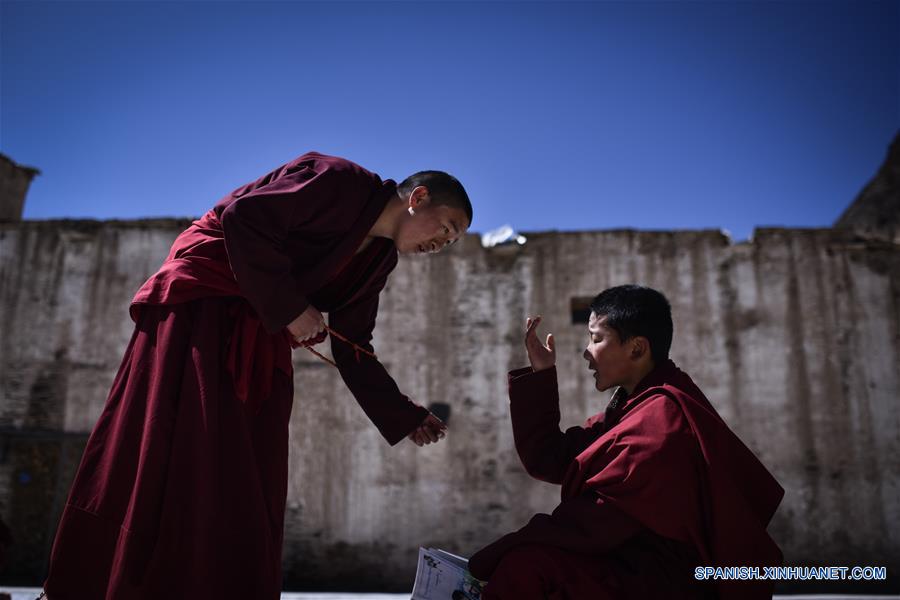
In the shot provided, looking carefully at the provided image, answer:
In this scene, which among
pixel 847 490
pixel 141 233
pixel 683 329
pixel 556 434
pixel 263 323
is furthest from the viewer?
pixel 141 233

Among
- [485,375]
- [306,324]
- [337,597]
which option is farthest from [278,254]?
[485,375]

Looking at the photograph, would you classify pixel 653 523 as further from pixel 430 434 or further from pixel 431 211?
pixel 431 211

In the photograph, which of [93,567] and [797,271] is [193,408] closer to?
[93,567]

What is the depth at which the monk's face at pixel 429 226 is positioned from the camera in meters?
2.32

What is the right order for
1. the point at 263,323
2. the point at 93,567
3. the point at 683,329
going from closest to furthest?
the point at 93,567 < the point at 263,323 < the point at 683,329

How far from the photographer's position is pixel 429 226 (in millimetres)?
2326

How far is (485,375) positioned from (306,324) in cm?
525

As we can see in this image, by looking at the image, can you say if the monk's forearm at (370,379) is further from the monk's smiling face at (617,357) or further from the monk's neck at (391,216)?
the monk's smiling face at (617,357)

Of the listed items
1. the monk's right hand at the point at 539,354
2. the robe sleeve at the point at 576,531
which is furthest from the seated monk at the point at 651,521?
the monk's right hand at the point at 539,354

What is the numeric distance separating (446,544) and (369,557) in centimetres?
77

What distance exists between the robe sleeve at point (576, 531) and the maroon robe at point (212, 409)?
2.04 feet

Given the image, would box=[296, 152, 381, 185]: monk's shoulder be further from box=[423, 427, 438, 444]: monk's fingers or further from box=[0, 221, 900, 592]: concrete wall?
box=[0, 221, 900, 592]: concrete wall

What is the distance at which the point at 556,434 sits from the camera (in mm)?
2336

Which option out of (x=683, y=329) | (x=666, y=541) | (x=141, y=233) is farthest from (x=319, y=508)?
(x=666, y=541)
